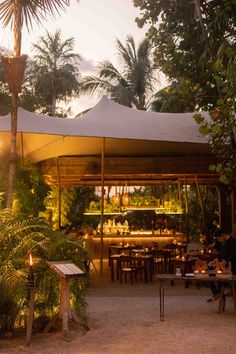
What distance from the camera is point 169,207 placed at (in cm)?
1556

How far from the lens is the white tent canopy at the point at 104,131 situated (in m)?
10.0

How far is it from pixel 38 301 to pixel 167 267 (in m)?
7.39

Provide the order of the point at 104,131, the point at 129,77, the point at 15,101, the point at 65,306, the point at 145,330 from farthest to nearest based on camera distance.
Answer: the point at 129,77
the point at 104,131
the point at 15,101
the point at 145,330
the point at 65,306

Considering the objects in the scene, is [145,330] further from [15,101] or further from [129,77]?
[129,77]

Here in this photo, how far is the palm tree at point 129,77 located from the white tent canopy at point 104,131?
44.7 feet

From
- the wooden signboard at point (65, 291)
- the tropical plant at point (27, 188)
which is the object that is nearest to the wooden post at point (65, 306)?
the wooden signboard at point (65, 291)

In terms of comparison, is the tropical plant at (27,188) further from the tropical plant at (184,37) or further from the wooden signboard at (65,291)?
the wooden signboard at (65,291)

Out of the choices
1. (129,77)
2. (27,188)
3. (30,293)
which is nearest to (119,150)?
(27,188)

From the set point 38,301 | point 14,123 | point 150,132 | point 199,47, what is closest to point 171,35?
point 199,47

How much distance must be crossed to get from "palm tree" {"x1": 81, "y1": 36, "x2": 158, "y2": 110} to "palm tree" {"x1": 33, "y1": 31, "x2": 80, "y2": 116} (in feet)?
14.1

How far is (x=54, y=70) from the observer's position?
30.1 m

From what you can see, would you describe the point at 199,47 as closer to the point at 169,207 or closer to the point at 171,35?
the point at 171,35

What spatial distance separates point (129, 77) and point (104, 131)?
1649 cm

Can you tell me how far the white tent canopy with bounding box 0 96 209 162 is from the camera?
32.9 feet
